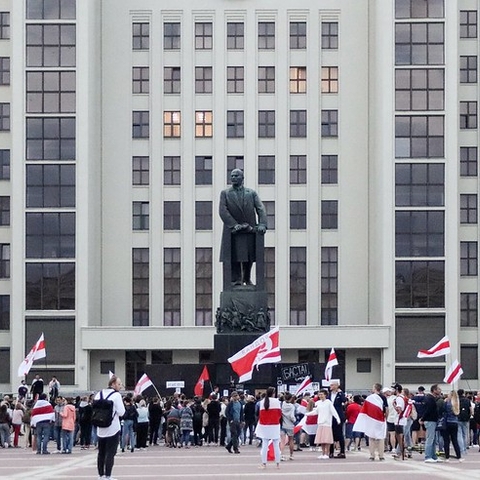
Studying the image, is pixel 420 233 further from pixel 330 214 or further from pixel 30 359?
pixel 30 359

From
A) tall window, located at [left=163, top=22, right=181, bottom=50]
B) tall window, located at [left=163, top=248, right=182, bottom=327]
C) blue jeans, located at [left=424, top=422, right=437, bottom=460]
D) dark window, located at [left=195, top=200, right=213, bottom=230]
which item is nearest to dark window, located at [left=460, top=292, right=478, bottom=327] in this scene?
dark window, located at [left=195, top=200, right=213, bottom=230]

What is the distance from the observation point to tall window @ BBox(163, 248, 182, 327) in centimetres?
8100

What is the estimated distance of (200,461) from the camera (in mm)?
35031

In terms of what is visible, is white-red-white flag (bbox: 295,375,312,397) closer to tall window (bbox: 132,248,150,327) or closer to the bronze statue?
the bronze statue

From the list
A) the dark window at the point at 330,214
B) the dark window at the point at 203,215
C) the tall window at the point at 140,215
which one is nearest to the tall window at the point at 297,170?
the dark window at the point at 330,214

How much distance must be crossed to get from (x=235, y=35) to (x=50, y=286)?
682 inches

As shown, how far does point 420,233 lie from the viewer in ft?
255

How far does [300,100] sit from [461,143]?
9.14m

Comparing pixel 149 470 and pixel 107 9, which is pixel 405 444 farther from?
pixel 107 9

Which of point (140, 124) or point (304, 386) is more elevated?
point (140, 124)

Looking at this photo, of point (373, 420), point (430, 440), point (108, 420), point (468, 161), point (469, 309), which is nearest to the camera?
point (108, 420)

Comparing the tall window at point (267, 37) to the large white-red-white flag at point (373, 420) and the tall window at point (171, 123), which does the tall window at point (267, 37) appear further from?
the large white-red-white flag at point (373, 420)

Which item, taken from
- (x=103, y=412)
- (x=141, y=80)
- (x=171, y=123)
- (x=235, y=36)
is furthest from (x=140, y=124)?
(x=103, y=412)

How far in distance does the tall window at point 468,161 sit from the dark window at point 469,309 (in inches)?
254
